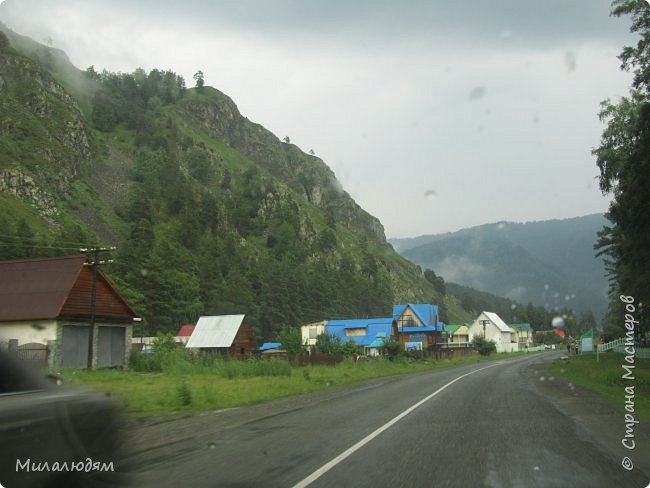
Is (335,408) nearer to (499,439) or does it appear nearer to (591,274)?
(499,439)

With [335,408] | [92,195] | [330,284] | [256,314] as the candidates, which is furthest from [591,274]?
[335,408]

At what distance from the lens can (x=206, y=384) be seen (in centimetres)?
2378

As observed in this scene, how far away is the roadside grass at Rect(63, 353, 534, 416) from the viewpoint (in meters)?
16.1

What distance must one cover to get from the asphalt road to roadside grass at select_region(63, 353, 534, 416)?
→ 1368mm

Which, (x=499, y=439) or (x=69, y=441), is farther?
(x=499, y=439)

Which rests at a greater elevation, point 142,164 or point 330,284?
point 142,164

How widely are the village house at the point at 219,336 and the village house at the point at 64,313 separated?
77.1 ft

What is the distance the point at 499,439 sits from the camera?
29.9 ft

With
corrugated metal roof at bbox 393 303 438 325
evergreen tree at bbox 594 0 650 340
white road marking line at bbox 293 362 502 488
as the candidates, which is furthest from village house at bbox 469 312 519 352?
white road marking line at bbox 293 362 502 488

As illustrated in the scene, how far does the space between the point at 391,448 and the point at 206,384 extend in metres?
16.6

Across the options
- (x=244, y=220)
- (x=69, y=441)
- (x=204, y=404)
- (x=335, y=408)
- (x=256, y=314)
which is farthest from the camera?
(x=244, y=220)

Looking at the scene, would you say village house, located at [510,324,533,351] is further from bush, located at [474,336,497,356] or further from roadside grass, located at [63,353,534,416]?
roadside grass, located at [63,353,534,416]

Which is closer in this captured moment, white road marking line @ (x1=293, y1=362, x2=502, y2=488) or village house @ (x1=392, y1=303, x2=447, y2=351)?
white road marking line @ (x1=293, y1=362, x2=502, y2=488)

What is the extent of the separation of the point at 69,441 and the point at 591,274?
548 feet
